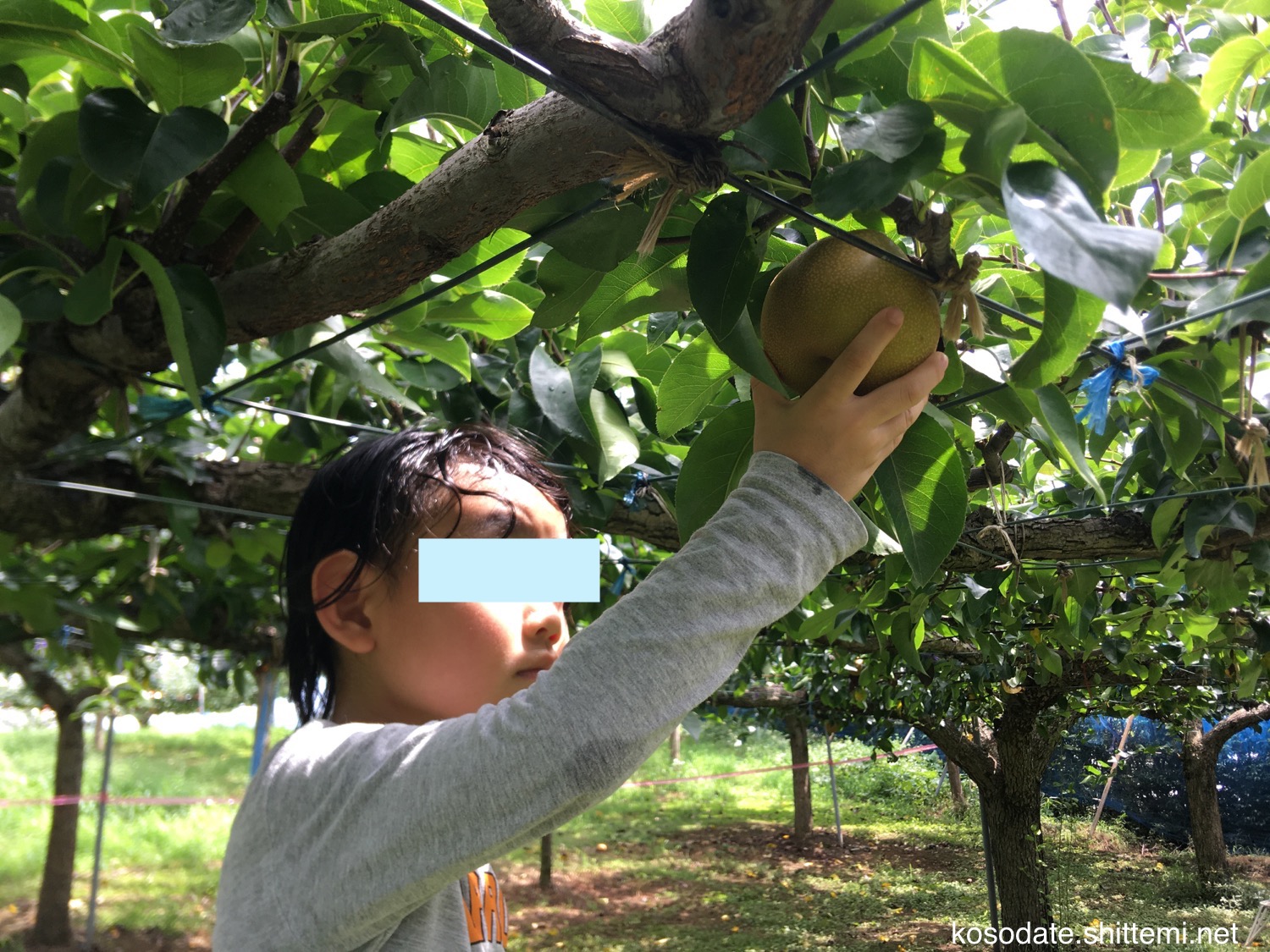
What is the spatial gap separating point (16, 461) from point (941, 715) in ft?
7.08

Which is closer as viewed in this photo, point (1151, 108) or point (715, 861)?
point (1151, 108)

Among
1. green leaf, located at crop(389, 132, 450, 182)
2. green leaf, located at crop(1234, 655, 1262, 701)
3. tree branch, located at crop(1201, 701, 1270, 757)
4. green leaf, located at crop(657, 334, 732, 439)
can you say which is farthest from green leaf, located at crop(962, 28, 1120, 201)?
tree branch, located at crop(1201, 701, 1270, 757)

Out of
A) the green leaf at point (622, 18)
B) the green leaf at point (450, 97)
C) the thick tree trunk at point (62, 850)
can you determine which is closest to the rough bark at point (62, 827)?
the thick tree trunk at point (62, 850)

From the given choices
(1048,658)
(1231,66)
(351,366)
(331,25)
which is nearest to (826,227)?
(331,25)

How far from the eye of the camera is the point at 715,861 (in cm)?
490

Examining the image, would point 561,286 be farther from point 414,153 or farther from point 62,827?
point 62,827

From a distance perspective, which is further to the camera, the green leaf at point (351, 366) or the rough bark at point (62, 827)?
the rough bark at point (62, 827)

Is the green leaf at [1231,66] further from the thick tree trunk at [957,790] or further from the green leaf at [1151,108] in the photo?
the thick tree trunk at [957,790]

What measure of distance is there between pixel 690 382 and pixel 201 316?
0.39 m

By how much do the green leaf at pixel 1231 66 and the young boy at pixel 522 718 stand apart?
402mm

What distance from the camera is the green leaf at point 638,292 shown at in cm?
65

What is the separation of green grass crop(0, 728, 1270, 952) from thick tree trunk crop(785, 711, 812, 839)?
0.08 m

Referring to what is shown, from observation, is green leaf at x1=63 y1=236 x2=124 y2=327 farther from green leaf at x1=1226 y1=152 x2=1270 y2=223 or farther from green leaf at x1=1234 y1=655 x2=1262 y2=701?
green leaf at x1=1234 y1=655 x2=1262 y2=701

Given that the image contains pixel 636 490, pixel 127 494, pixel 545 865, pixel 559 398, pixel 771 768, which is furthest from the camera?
pixel 545 865
